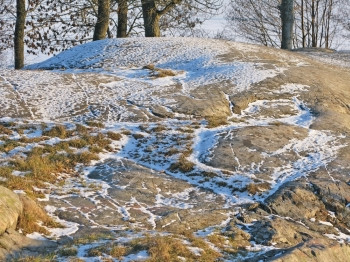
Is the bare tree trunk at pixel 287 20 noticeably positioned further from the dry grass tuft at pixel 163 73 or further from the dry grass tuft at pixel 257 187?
the dry grass tuft at pixel 257 187

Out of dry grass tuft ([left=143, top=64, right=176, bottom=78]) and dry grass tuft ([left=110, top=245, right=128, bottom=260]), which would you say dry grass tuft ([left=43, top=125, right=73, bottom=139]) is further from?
dry grass tuft ([left=110, top=245, right=128, bottom=260])

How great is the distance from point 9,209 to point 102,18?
16.6m

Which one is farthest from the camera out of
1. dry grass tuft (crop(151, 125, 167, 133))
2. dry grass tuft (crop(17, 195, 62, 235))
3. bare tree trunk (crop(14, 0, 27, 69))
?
bare tree trunk (crop(14, 0, 27, 69))

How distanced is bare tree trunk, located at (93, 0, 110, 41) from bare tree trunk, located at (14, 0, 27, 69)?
9.52 feet

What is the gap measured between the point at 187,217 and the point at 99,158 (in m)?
2.89

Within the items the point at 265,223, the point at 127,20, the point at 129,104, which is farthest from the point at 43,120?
the point at 127,20

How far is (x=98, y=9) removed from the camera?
22.7 m

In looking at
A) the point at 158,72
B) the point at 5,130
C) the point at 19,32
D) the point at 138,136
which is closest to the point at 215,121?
the point at 138,136

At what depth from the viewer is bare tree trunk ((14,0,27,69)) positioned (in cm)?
2186

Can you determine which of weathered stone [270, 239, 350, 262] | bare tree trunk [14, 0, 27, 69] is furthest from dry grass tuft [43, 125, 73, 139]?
bare tree trunk [14, 0, 27, 69]

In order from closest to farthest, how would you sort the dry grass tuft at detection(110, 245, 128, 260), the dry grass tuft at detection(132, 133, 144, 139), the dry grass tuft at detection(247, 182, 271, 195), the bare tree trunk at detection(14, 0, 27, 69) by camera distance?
the dry grass tuft at detection(110, 245, 128, 260)
the dry grass tuft at detection(247, 182, 271, 195)
the dry grass tuft at detection(132, 133, 144, 139)
the bare tree trunk at detection(14, 0, 27, 69)

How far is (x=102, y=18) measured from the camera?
2244 cm

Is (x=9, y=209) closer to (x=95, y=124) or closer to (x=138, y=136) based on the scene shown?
(x=138, y=136)

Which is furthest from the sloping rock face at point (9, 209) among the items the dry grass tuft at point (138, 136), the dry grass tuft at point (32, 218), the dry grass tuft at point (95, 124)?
the dry grass tuft at point (95, 124)
